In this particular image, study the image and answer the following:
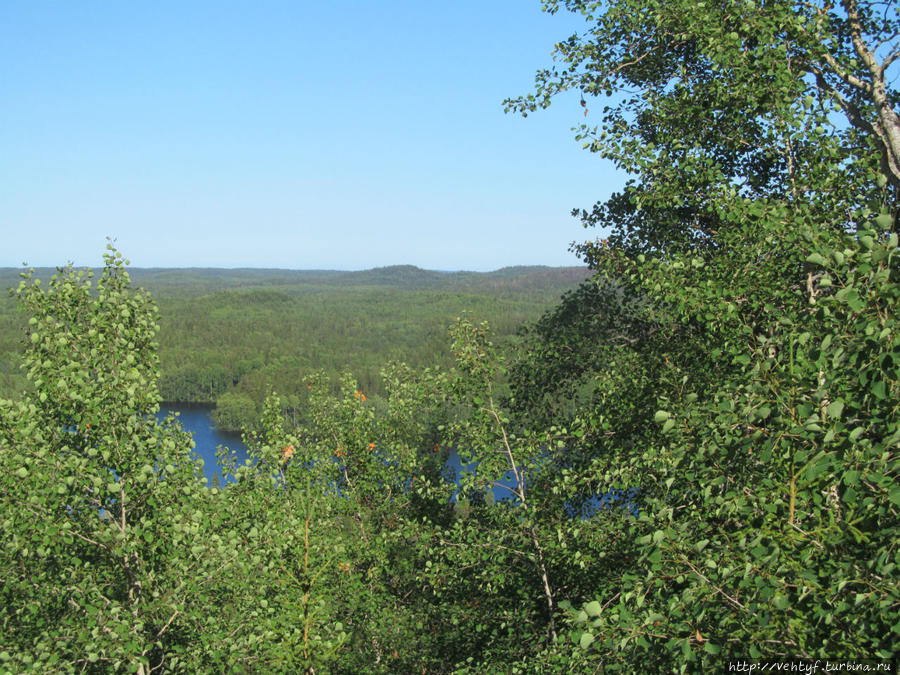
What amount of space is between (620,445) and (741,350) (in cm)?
342

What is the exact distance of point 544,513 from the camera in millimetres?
9078

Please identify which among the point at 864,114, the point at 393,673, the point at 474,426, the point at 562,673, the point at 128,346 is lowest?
the point at 393,673

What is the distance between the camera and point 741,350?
636 centimetres

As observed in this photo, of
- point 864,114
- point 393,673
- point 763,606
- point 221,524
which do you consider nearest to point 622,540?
point 763,606

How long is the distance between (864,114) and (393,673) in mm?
13376

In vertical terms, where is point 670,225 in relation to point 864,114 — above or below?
below

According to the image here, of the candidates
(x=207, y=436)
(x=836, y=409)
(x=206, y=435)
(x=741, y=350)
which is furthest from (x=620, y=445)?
(x=206, y=435)

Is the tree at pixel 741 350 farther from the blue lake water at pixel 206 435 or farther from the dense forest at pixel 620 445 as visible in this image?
the blue lake water at pixel 206 435

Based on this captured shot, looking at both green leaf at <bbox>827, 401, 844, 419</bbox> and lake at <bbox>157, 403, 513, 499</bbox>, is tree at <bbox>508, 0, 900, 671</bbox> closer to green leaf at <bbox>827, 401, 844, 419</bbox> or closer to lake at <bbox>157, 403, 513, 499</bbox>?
green leaf at <bbox>827, 401, 844, 419</bbox>

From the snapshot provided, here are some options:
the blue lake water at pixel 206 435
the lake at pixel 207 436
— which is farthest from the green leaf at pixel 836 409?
the blue lake water at pixel 206 435

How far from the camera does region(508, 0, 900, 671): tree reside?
3.18m

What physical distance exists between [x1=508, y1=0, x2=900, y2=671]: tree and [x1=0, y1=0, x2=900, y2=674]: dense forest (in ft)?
0.11

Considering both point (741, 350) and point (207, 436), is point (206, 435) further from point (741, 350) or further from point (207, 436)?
point (741, 350)

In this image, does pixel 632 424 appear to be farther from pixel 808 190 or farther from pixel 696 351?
pixel 808 190
